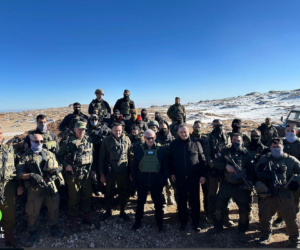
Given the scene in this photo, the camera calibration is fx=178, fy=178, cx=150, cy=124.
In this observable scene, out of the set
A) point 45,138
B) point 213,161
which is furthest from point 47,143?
point 213,161

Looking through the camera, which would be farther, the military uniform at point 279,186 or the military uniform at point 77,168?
the military uniform at point 77,168

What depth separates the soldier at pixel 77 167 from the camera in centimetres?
423

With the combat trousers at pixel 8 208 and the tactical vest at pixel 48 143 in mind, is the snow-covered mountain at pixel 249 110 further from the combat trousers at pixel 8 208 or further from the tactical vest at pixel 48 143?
the combat trousers at pixel 8 208

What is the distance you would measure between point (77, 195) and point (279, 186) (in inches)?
179

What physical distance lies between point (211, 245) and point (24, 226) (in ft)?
14.6

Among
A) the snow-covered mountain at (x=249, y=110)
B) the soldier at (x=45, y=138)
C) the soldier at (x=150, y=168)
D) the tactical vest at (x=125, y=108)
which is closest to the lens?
the soldier at (x=150, y=168)

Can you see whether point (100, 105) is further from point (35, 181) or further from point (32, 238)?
point (32, 238)

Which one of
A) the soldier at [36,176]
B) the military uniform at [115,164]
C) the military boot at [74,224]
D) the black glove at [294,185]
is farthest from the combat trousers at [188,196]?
the soldier at [36,176]

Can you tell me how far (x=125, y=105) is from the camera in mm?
7980

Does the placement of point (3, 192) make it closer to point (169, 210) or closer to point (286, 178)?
point (169, 210)

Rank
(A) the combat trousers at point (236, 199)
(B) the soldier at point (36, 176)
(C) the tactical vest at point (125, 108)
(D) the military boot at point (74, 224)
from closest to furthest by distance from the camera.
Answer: (B) the soldier at point (36, 176), (A) the combat trousers at point (236, 199), (D) the military boot at point (74, 224), (C) the tactical vest at point (125, 108)

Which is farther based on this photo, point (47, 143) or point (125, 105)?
point (125, 105)

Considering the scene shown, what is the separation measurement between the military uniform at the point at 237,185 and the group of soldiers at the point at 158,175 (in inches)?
0.8

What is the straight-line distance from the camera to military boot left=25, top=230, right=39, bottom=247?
3863 millimetres
